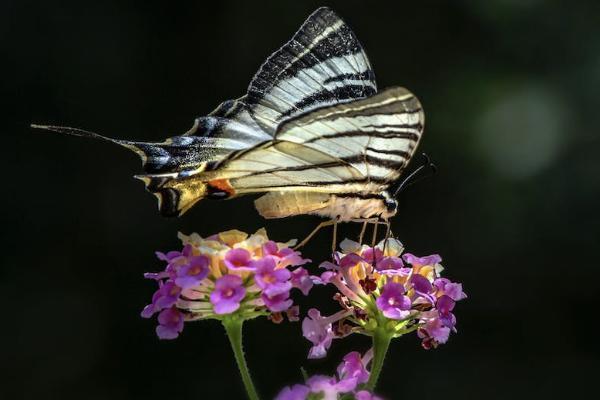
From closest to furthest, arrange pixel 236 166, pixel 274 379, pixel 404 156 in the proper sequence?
pixel 236 166 < pixel 404 156 < pixel 274 379

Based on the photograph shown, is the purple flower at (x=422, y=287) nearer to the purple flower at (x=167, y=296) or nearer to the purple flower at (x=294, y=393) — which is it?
the purple flower at (x=294, y=393)

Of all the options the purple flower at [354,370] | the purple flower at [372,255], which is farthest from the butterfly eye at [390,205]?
the purple flower at [354,370]

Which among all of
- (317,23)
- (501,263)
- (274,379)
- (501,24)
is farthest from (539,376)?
(317,23)

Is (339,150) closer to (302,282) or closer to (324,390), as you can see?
(302,282)

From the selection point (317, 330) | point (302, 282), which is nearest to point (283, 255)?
point (302, 282)

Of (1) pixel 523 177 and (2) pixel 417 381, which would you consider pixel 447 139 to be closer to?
(1) pixel 523 177
